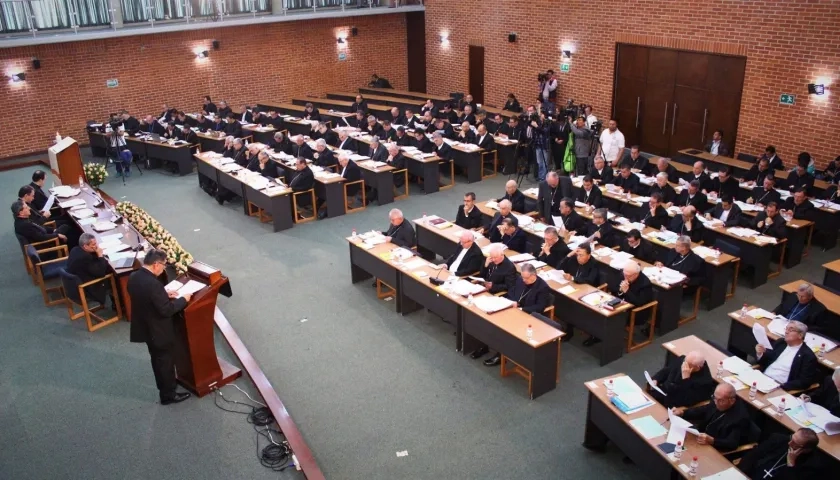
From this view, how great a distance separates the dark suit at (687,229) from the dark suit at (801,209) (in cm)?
196

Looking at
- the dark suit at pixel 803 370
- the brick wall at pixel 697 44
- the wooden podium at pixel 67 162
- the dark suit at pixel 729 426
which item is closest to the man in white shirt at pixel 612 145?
the brick wall at pixel 697 44

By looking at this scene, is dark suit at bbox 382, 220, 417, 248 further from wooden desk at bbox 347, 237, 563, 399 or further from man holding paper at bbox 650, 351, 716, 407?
man holding paper at bbox 650, 351, 716, 407

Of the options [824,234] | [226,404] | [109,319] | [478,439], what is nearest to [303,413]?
[226,404]

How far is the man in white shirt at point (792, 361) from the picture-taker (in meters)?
7.04

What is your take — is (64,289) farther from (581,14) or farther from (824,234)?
(581,14)

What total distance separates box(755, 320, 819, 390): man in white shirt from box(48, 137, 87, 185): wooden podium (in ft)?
44.2

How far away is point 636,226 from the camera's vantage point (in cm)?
1112

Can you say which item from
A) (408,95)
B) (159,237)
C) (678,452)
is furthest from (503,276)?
(408,95)

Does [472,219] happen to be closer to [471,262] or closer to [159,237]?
[471,262]

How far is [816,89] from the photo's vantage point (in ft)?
44.9

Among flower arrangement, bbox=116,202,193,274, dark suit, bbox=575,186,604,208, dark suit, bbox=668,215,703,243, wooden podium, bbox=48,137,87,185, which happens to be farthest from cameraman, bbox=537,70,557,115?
wooden podium, bbox=48,137,87,185

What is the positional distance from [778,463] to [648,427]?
109 cm

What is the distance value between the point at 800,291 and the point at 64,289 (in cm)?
974

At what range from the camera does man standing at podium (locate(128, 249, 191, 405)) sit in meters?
7.17
